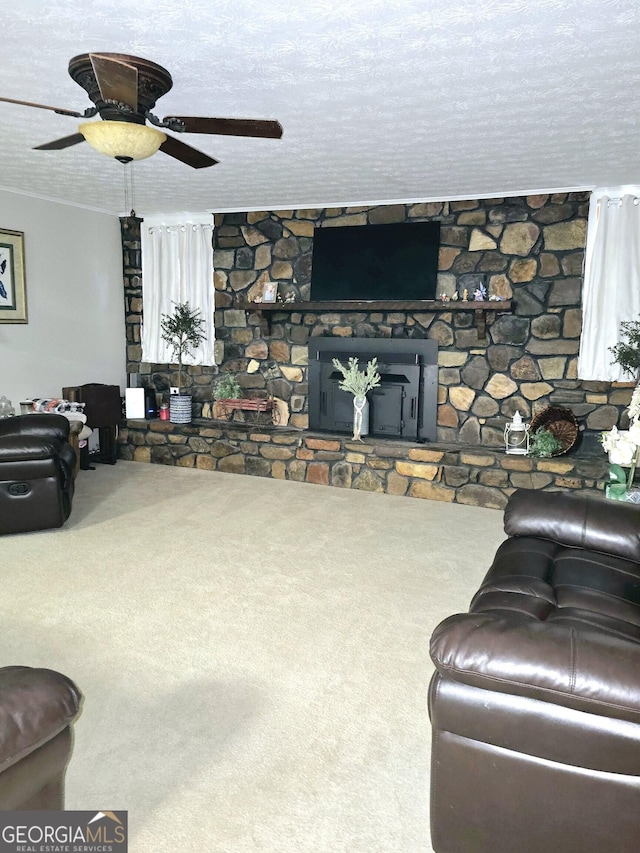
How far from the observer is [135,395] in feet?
21.7

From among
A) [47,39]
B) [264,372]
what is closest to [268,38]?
[47,39]

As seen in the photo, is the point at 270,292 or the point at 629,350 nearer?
the point at 629,350

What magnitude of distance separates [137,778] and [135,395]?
4.97 meters

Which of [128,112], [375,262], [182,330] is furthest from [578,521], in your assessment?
[182,330]

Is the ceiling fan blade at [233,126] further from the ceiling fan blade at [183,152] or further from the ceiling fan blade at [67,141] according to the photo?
the ceiling fan blade at [67,141]

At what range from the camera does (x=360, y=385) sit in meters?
5.65

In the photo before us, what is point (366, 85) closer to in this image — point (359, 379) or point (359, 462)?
point (359, 379)

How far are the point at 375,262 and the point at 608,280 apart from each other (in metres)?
1.86

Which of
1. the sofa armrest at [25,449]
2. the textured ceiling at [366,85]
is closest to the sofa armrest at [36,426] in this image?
the sofa armrest at [25,449]

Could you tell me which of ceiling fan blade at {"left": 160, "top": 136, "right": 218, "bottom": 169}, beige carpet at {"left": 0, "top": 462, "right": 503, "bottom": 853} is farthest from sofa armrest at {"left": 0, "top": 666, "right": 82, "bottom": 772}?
ceiling fan blade at {"left": 160, "top": 136, "right": 218, "bottom": 169}

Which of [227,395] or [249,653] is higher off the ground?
[227,395]

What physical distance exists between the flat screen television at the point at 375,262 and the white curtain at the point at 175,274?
1244mm

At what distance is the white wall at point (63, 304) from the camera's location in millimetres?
5676

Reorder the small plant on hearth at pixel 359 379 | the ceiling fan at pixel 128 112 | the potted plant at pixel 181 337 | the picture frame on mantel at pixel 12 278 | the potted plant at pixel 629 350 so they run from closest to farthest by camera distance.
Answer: the ceiling fan at pixel 128 112 → the potted plant at pixel 629 350 → the picture frame on mantel at pixel 12 278 → the small plant on hearth at pixel 359 379 → the potted plant at pixel 181 337
